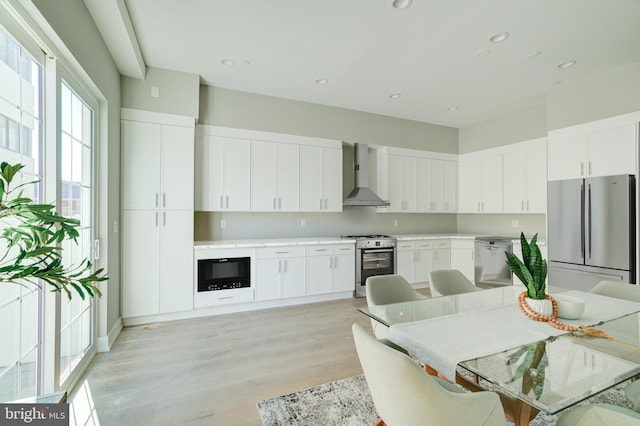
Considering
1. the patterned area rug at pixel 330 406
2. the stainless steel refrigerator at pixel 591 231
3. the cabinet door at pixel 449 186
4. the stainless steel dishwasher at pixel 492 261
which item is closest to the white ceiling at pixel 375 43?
the stainless steel refrigerator at pixel 591 231

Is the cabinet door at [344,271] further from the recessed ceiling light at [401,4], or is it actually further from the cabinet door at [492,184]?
the recessed ceiling light at [401,4]

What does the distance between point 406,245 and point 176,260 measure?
3.61m

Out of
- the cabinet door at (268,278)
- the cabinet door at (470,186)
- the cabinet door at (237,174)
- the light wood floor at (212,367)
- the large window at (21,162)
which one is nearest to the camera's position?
the large window at (21,162)

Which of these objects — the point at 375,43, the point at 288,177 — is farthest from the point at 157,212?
the point at 375,43

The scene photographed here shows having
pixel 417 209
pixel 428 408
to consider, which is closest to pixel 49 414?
pixel 428 408

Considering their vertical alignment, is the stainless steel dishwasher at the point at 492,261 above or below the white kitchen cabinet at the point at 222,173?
below

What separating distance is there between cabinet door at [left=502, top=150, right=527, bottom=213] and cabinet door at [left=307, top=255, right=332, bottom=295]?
3.28m

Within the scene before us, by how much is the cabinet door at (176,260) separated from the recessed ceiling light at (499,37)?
3895 millimetres

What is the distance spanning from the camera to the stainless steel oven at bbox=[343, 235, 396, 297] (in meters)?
4.72

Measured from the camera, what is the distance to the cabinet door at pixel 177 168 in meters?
3.62

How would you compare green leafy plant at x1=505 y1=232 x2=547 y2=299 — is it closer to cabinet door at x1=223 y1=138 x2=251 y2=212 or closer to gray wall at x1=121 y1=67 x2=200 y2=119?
cabinet door at x1=223 y1=138 x2=251 y2=212

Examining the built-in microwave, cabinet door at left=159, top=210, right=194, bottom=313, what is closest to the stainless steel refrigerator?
the built-in microwave

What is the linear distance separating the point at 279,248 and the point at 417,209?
→ 2.92m

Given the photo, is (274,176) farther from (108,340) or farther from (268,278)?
(108,340)
